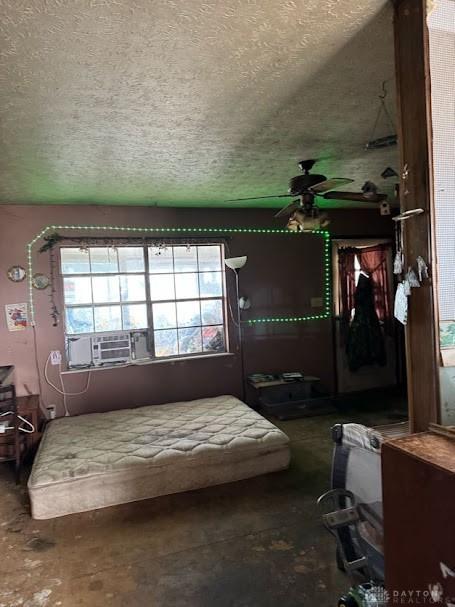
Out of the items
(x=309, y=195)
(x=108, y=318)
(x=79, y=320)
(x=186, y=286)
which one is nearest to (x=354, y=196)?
(x=309, y=195)

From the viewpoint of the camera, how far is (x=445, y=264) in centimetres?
124

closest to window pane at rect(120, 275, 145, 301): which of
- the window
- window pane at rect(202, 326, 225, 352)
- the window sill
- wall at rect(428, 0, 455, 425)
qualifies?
the window

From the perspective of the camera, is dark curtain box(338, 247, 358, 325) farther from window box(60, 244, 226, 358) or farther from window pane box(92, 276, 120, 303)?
window pane box(92, 276, 120, 303)

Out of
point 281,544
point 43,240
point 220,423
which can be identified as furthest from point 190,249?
point 281,544

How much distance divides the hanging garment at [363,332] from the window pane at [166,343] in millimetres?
2441

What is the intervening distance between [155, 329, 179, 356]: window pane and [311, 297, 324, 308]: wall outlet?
1.92m

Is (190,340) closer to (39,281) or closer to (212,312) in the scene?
(212,312)

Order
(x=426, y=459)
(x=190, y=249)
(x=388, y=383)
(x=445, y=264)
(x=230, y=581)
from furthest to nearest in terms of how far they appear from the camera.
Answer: (x=388, y=383) < (x=190, y=249) < (x=230, y=581) < (x=445, y=264) < (x=426, y=459)

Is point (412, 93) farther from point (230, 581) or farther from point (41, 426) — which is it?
point (41, 426)

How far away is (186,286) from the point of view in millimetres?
4816

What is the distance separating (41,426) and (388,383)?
182 inches

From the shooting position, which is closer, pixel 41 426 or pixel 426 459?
pixel 426 459

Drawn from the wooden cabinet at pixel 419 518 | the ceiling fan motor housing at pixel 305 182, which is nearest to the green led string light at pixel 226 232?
the ceiling fan motor housing at pixel 305 182

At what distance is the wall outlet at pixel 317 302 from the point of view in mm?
5301
